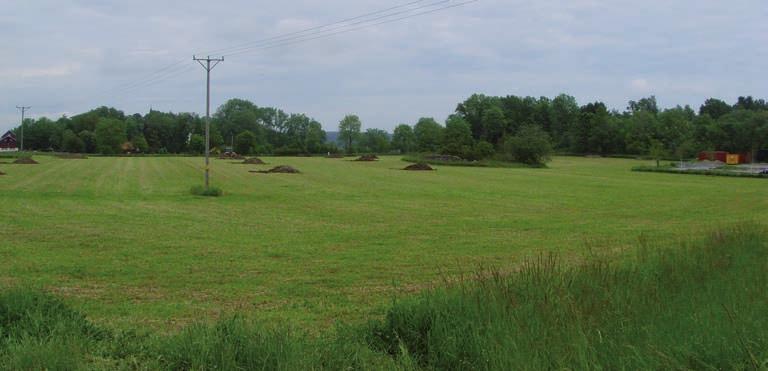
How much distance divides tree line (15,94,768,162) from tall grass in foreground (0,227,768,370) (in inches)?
3688

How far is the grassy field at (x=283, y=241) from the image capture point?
1052 cm

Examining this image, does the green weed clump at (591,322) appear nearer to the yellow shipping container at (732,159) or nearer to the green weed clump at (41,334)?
the green weed clump at (41,334)

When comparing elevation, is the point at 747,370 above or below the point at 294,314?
above

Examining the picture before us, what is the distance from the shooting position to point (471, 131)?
523ft

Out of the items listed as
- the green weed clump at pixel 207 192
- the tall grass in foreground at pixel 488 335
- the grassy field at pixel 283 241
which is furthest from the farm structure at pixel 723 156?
the tall grass in foreground at pixel 488 335

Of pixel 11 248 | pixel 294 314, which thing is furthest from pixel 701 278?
pixel 11 248

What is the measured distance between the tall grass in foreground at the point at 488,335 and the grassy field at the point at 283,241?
1485 millimetres

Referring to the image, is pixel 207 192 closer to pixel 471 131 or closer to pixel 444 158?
pixel 444 158

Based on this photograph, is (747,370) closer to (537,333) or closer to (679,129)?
(537,333)

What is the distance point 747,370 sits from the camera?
5.47 meters

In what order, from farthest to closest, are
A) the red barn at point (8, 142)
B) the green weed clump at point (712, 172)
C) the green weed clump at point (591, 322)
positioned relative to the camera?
1. the red barn at point (8, 142)
2. the green weed clump at point (712, 172)
3. the green weed clump at point (591, 322)

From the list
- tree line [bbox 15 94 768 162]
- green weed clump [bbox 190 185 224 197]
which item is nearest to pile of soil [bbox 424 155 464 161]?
tree line [bbox 15 94 768 162]

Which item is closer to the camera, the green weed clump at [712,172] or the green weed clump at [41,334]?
the green weed clump at [41,334]

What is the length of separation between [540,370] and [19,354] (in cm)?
457
